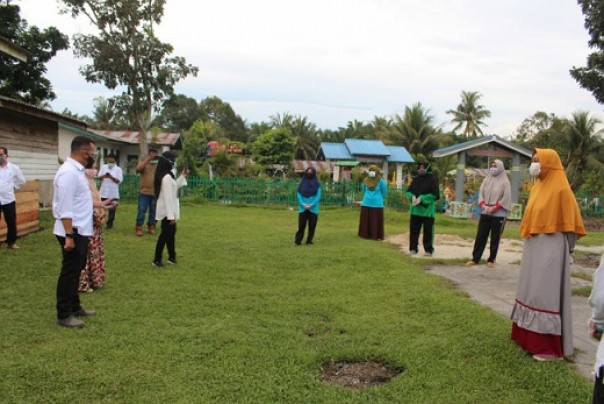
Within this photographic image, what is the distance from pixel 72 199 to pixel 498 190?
6.43 meters

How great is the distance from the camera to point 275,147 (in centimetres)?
3538

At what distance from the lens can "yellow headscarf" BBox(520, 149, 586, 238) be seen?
4.24 meters

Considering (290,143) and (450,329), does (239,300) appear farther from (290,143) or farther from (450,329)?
(290,143)

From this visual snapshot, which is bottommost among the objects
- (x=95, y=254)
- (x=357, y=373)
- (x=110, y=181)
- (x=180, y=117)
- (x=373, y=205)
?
(x=357, y=373)

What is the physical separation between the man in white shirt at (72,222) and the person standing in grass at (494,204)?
6192 mm

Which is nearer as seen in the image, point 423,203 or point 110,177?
point 423,203

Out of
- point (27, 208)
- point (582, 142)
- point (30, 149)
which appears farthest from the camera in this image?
point (582, 142)

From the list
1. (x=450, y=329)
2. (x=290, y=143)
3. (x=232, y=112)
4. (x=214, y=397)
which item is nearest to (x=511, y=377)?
(x=450, y=329)

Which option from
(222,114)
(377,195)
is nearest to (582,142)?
(377,195)

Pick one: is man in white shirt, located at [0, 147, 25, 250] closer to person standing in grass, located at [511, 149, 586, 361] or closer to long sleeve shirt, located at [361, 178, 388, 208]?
long sleeve shirt, located at [361, 178, 388, 208]

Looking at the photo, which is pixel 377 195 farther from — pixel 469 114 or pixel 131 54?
pixel 469 114

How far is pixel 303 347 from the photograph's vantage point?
4359mm

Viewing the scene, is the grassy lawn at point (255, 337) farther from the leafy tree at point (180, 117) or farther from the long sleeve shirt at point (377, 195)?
the leafy tree at point (180, 117)

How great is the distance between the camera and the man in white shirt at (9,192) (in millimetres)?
8055
